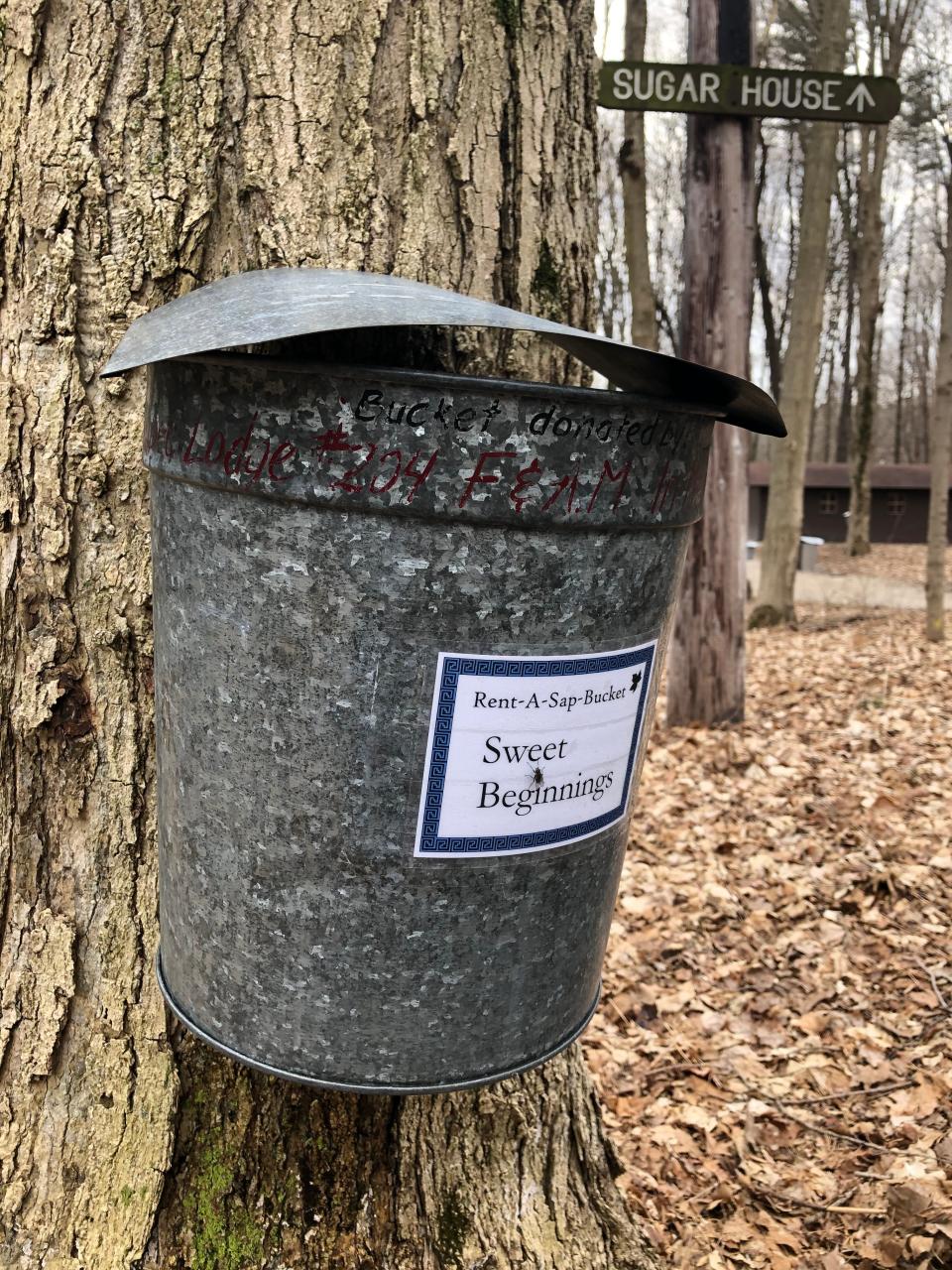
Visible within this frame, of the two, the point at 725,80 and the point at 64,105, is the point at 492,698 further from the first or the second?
the point at 725,80

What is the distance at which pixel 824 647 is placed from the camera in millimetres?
7852

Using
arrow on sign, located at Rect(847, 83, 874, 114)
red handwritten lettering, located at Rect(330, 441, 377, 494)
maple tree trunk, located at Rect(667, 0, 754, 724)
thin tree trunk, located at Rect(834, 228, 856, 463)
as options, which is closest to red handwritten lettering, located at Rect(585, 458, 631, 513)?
red handwritten lettering, located at Rect(330, 441, 377, 494)

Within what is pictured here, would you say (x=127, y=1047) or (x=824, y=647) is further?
(x=824, y=647)

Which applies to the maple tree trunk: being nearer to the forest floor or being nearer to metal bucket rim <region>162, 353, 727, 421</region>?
the forest floor

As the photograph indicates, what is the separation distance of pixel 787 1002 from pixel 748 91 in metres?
3.72

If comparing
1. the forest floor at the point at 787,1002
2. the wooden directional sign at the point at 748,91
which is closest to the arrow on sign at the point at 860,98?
the wooden directional sign at the point at 748,91

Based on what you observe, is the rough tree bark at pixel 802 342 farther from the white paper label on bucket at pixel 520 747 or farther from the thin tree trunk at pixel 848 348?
the thin tree trunk at pixel 848 348

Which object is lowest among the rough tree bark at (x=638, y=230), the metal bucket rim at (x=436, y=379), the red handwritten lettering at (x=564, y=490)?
the red handwritten lettering at (x=564, y=490)

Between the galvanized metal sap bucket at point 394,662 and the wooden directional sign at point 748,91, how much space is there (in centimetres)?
357

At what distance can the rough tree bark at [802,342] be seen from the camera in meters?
7.95

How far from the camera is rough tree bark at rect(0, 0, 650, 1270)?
1265mm

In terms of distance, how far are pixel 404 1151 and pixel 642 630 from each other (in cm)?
92

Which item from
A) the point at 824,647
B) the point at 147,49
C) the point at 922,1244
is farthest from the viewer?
the point at 824,647

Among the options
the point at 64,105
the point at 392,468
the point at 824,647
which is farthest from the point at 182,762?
the point at 824,647
